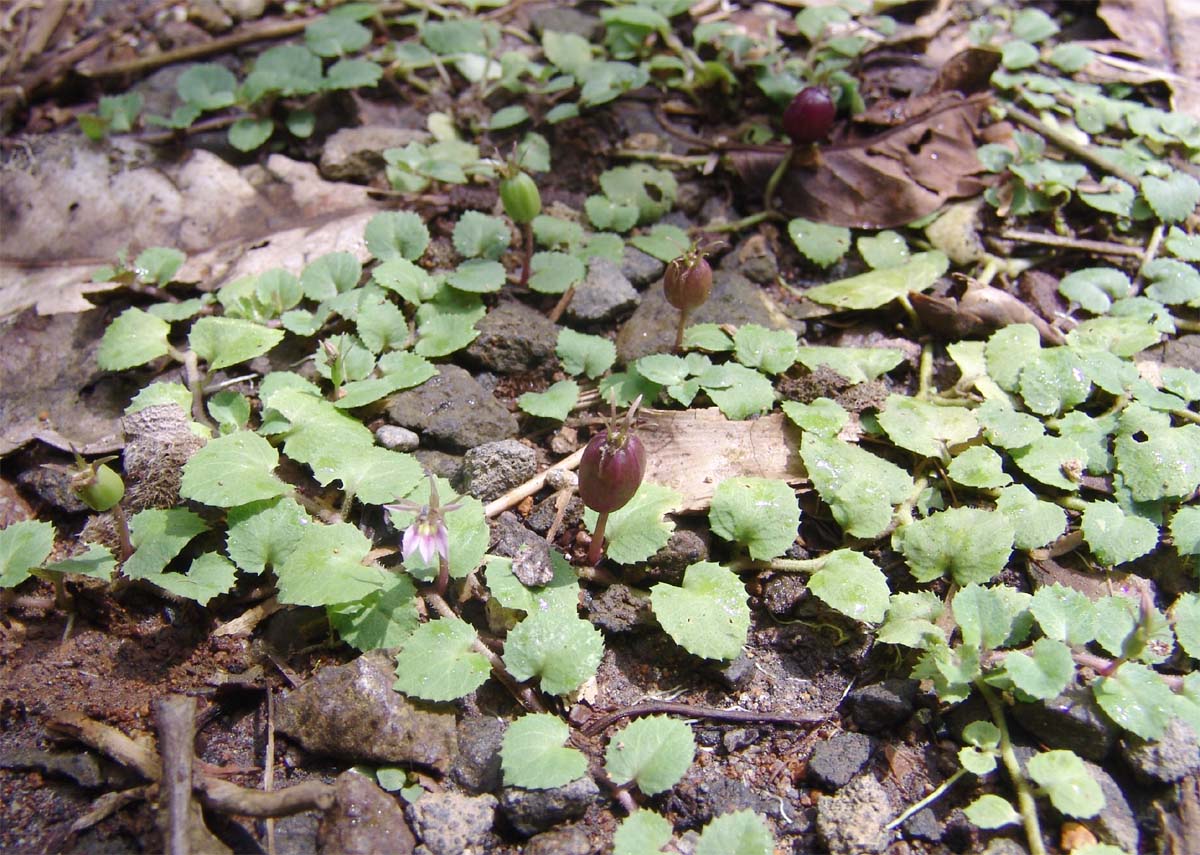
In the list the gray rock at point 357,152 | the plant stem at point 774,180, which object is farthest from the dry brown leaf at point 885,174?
the gray rock at point 357,152

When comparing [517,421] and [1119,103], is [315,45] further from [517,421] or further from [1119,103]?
[1119,103]

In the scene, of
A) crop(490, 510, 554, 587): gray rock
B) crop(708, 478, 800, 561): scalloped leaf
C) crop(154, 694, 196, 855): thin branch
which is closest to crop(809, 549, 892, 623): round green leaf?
crop(708, 478, 800, 561): scalloped leaf

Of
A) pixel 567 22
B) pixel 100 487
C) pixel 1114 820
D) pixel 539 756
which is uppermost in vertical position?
pixel 567 22

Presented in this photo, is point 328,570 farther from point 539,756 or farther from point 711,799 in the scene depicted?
point 711,799

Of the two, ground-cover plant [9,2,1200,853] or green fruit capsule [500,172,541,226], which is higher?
green fruit capsule [500,172,541,226]

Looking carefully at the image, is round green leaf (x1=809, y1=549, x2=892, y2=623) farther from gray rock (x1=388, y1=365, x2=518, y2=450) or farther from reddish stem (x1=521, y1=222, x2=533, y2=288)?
reddish stem (x1=521, y1=222, x2=533, y2=288)

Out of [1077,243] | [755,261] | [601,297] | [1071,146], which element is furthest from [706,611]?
[1071,146]

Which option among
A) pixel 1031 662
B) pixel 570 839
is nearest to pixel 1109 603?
pixel 1031 662
